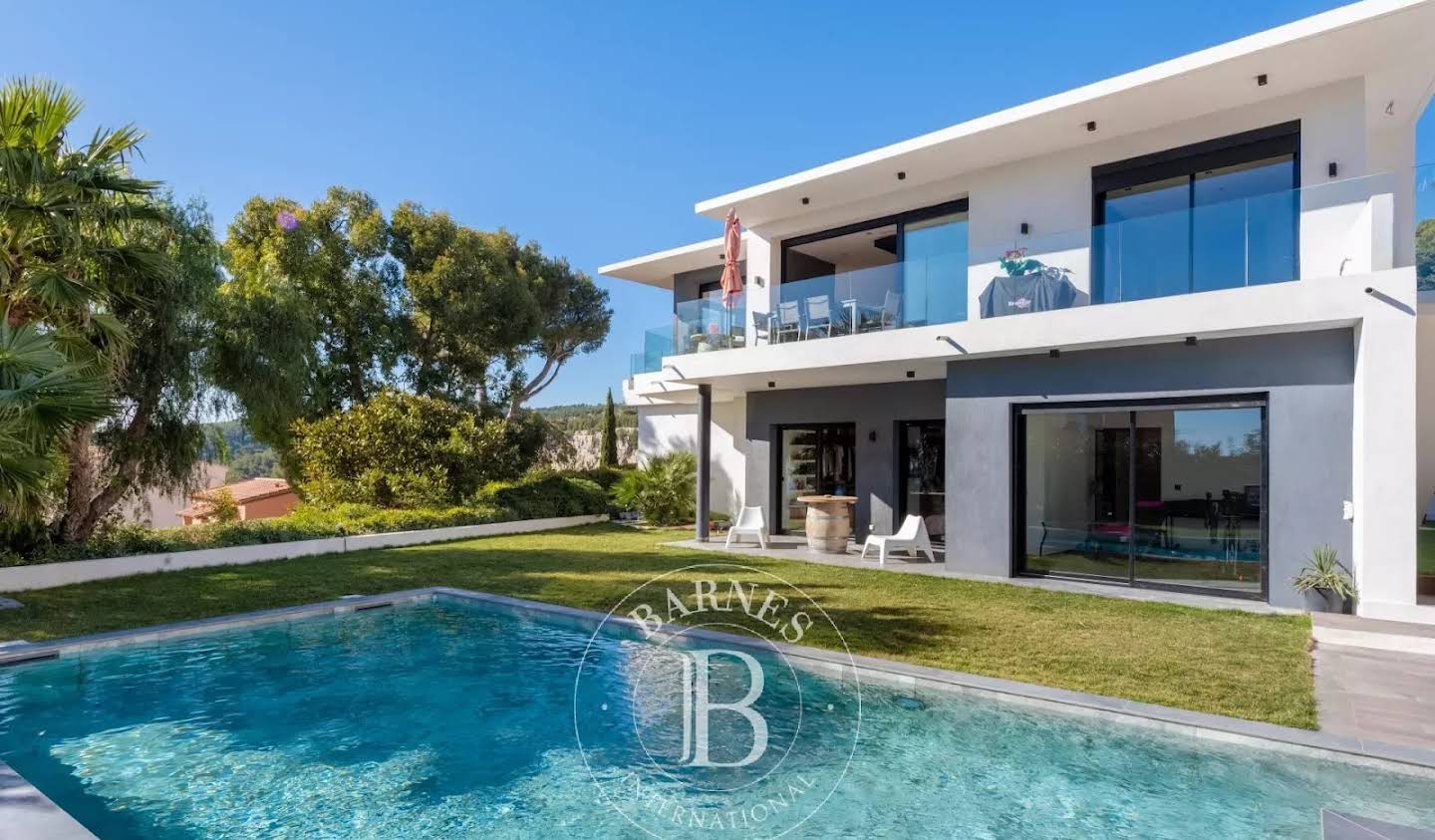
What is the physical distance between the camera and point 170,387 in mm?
11961

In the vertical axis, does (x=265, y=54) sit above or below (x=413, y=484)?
above

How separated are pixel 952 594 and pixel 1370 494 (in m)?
4.69

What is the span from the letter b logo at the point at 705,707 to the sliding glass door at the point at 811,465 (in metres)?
9.33

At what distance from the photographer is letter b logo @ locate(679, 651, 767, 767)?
559 centimetres

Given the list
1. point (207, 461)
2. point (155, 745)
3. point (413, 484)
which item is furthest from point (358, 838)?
point (413, 484)

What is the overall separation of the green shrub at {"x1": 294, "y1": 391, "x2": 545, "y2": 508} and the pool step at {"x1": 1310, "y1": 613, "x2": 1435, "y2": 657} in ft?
53.8

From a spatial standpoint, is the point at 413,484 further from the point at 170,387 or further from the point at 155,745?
the point at 155,745

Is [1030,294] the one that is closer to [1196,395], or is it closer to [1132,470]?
[1196,395]

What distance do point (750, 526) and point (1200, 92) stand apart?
970cm

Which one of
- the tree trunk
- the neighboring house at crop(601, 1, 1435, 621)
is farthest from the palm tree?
the neighboring house at crop(601, 1, 1435, 621)

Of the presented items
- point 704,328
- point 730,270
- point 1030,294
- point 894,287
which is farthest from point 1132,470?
point 704,328

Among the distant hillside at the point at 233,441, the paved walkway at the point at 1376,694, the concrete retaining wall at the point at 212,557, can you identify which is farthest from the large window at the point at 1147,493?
the distant hillside at the point at 233,441

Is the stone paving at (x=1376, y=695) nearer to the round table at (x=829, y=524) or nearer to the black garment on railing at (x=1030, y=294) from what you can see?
the black garment on railing at (x=1030, y=294)

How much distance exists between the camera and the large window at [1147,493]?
10.2 m
